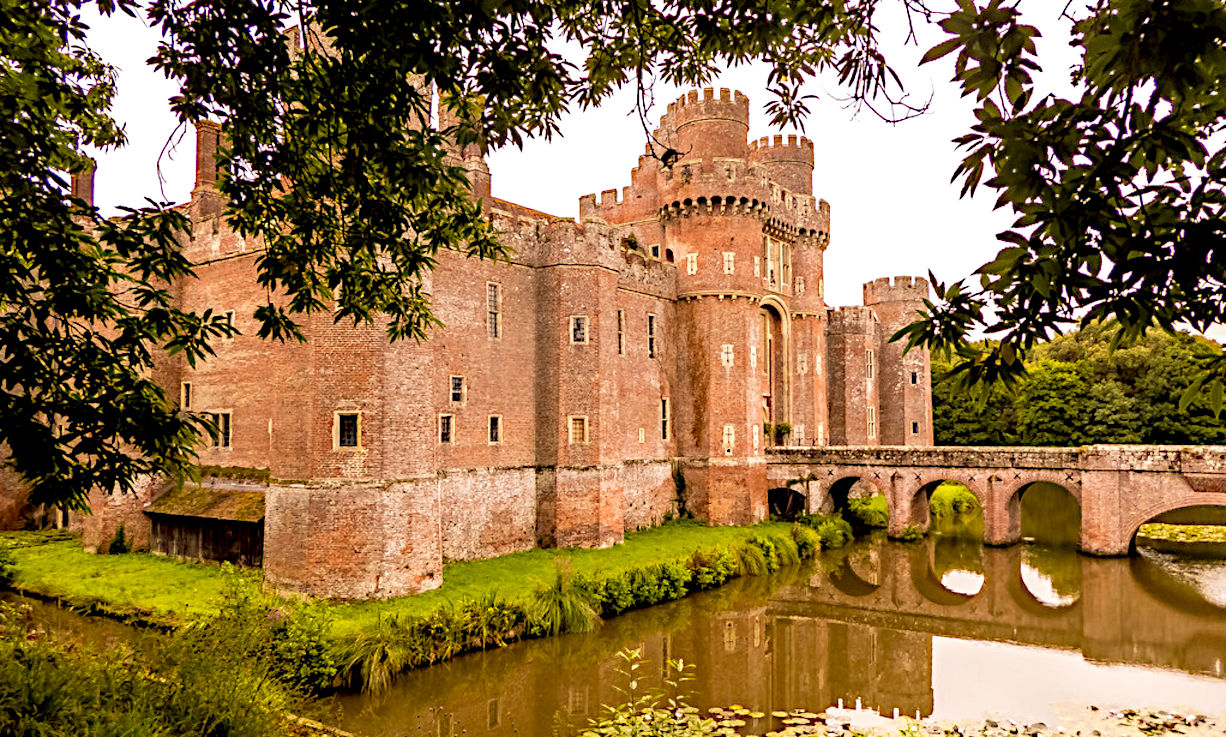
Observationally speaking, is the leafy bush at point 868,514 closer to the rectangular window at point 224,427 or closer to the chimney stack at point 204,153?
the rectangular window at point 224,427

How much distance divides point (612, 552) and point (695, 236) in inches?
571

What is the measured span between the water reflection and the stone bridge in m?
2.38

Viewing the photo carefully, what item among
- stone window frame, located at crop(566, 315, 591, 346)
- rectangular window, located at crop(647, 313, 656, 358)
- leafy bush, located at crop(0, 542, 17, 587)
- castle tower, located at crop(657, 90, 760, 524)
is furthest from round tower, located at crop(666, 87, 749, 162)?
leafy bush, located at crop(0, 542, 17, 587)

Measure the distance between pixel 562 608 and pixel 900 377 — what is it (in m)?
32.6

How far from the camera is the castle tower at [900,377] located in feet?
144

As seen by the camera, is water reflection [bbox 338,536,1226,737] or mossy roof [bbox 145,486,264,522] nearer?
water reflection [bbox 338,536,1226,737]

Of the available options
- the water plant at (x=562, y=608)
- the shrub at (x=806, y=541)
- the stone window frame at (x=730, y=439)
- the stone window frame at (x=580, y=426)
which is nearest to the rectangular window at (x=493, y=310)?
the stone window frame at (x=580, y=426)

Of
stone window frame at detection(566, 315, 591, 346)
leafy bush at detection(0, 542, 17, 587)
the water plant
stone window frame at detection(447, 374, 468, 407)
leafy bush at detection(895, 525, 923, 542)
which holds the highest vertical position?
stone window frame at detection(566, 315, 591, 346)

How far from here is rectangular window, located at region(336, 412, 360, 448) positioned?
58.9 ft

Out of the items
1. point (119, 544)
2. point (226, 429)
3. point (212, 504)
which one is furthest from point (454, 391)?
point (119, 544)

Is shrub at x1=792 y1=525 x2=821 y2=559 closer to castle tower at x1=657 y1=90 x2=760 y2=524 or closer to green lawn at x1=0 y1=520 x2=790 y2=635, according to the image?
castle tower at x1=657 y1=90 x2=760 y2=524

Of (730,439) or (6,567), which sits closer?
(6,567)

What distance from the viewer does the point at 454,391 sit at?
2283 cm

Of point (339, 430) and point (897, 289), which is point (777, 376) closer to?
point (897, 289)
